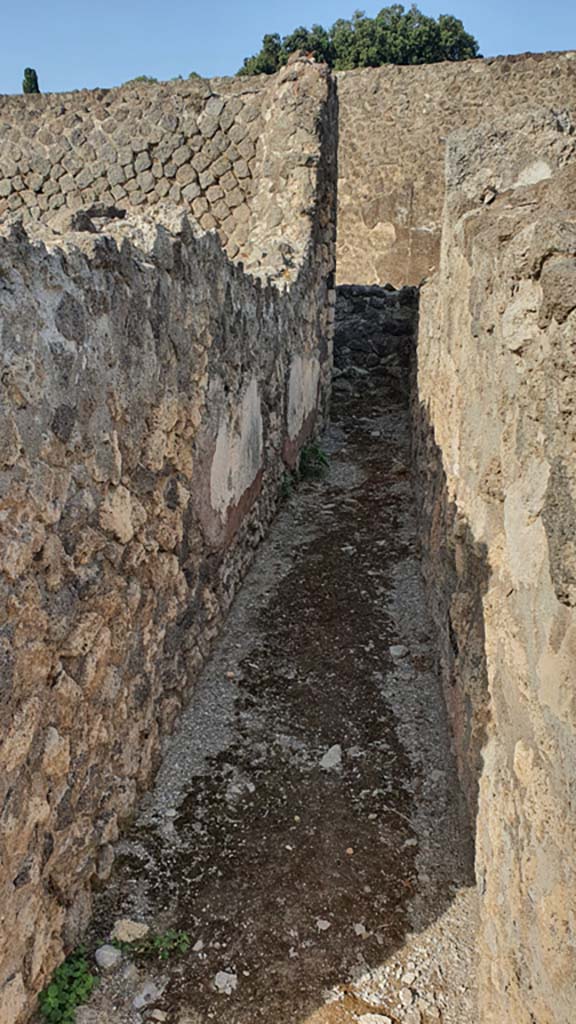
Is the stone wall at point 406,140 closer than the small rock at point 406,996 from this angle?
No

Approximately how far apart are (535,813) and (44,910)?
1167 mm

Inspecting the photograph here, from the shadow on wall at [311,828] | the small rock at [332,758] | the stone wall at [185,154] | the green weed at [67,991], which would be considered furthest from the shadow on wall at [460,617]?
the stone wall at [185,154]

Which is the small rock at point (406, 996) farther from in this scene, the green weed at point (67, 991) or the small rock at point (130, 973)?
the green weed at point (67, 991)

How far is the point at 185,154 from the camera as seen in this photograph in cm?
550

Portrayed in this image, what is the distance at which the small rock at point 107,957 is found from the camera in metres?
1.86

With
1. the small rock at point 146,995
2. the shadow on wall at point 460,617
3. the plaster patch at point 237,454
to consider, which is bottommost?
the small rock at point 146,995

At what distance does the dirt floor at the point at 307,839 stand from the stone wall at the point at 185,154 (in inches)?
112

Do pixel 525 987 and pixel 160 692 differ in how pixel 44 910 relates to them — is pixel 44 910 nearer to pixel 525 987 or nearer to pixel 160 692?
pixel 160 692

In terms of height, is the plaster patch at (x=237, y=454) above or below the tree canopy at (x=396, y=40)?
below

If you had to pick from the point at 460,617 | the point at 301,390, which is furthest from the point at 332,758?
the point at 301,390

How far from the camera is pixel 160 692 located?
259 centimetres

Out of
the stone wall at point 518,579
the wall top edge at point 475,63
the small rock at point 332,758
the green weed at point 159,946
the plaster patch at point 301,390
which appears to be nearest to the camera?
the stone wall at point 518,579

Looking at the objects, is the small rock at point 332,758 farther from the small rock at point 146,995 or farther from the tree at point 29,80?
the tree at point 29,80

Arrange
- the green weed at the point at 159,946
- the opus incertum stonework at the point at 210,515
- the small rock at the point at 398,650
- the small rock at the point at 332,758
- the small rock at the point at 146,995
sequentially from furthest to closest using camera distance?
the small rock at the point at 398,650
the small rock at the point at 332,758
the green weed at the point at 159,946
the small rock at the point at 146,995
the opus incertum stonework at the point at 210,515
